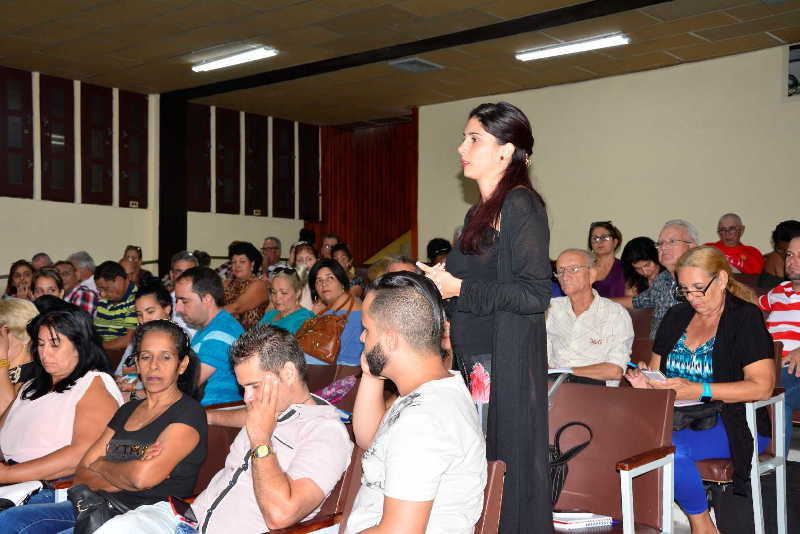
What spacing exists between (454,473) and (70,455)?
66.9 inches

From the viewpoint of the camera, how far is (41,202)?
9.16 metres

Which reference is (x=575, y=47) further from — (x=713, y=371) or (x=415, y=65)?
(x=713, y=371)

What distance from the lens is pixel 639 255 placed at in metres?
4.95

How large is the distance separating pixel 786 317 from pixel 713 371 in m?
1.39

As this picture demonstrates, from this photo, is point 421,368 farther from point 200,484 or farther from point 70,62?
point 70,62

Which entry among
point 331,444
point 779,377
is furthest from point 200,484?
point 779,377

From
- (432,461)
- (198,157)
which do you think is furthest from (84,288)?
(432,461)

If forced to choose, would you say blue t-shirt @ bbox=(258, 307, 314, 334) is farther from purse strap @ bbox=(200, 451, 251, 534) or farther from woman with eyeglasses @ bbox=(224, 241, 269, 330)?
purse strap @ bbox=(200, 451, 251, 534)

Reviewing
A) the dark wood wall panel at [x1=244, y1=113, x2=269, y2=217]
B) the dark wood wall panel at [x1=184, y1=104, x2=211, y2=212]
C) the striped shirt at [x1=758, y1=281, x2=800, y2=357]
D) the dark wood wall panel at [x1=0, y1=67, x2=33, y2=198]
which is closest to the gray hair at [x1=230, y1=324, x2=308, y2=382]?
the striped shirt at [x1=758, y1=281, x2=800, y2=357]

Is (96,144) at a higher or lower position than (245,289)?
higher

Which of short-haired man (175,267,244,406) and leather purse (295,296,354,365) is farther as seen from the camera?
leather purse (295,296,354,365)

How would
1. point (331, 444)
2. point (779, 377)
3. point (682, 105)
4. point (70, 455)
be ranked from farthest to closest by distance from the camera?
point (682, 105)
point (779, 377)
point (70, 455)
point (331, 444)

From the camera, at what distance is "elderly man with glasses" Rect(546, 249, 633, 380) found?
3551 mm

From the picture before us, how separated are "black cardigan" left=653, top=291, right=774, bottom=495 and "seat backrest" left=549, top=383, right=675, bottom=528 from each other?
575mm
